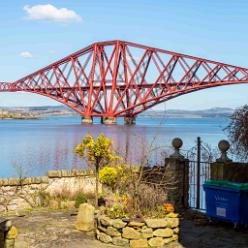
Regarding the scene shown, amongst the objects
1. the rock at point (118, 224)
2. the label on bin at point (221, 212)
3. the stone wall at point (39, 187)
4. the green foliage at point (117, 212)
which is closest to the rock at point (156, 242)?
the rock at point (118, 224)

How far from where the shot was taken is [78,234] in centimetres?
927

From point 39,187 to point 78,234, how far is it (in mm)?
3460

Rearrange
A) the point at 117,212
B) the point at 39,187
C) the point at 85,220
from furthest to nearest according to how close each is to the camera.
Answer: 1. the point at 39,187
2. the point at 85,220
3. the point at 117,212

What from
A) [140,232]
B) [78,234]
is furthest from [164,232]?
[78,234]

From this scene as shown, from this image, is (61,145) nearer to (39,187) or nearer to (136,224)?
(39,187)

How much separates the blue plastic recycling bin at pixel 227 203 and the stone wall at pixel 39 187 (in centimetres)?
391

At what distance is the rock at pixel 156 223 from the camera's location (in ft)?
28.3

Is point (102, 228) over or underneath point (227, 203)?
underneath

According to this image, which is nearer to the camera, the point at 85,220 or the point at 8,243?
the point at 8,243

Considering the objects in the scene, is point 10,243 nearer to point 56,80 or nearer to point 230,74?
point 230,74

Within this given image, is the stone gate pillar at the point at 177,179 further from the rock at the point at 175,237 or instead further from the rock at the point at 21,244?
the rock at the point at 21,244

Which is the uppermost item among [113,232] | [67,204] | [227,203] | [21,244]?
[227,203]

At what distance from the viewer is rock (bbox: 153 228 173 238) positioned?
8669 millimetres

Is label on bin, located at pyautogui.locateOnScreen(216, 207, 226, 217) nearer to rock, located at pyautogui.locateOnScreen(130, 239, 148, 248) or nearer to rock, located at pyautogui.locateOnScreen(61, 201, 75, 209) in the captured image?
rock, located at pyautogui.locateOnScreen(130, 239, 148, 248)
